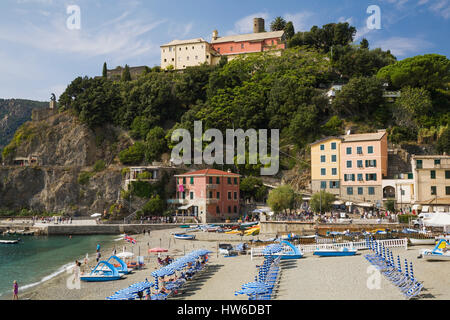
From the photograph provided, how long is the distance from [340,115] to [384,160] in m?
12.5

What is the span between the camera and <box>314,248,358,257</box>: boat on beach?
25.4 meters

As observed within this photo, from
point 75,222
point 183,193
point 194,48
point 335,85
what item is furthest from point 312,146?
point 194,48

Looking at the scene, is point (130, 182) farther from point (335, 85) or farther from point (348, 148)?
point (335, 85)

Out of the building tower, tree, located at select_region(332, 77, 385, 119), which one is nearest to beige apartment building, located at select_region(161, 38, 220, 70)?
the building tower

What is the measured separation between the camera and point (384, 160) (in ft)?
156

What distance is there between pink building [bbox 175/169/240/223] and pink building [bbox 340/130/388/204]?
49.3 ft

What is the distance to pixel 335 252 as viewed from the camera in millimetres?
25703

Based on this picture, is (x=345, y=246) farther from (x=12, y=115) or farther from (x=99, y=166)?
(x=12, y=115)

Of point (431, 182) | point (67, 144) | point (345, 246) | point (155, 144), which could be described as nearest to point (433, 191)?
point (431, 182)

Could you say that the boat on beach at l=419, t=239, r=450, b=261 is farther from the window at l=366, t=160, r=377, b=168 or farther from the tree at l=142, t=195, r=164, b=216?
the tree at l=142, t=195, r=164, b=216

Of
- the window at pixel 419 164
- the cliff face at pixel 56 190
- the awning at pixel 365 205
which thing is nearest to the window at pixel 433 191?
the window at pixel 419 164

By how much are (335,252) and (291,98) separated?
36.5 meters

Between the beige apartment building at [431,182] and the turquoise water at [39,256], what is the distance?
108 ft
